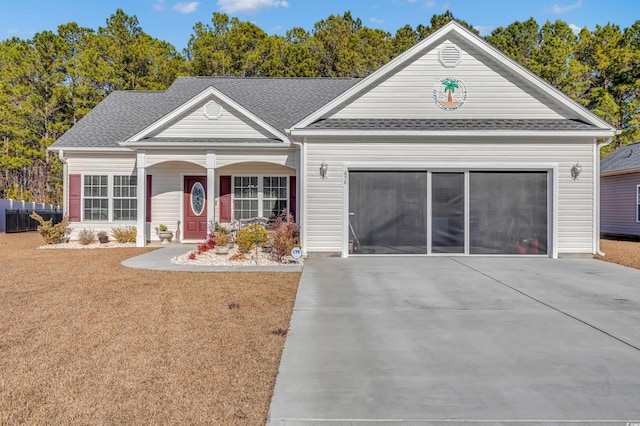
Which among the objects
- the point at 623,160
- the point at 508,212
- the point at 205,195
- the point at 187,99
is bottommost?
the point at 508,212

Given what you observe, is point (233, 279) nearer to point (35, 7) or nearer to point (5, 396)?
point (5, 396)

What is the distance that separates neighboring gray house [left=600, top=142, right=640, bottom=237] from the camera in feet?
62.1

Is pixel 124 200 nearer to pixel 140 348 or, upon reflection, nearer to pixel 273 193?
pixel 273 193

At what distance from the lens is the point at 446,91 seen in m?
11.8

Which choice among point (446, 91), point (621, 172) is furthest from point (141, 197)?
point (621, 172)

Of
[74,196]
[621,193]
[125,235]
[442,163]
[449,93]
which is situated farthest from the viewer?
[621,193]

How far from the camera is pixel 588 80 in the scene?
106 ft

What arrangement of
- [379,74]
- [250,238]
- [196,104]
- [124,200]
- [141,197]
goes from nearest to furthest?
[250,238]
[379,74]
[141,197]
[196,104]
[124,200]

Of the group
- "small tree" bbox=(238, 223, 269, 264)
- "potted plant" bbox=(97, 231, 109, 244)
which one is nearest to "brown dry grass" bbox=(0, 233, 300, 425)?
"small tree" bbox=(238, 223, 269, 264)

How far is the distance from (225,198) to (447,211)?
7214 millimetres

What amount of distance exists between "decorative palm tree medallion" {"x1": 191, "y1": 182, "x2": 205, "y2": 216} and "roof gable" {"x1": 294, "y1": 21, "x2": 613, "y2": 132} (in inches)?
218

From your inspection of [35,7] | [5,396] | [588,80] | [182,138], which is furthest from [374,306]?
[588,80]

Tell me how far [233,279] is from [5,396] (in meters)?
4.94

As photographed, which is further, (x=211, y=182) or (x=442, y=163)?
(x=211, y=182)
